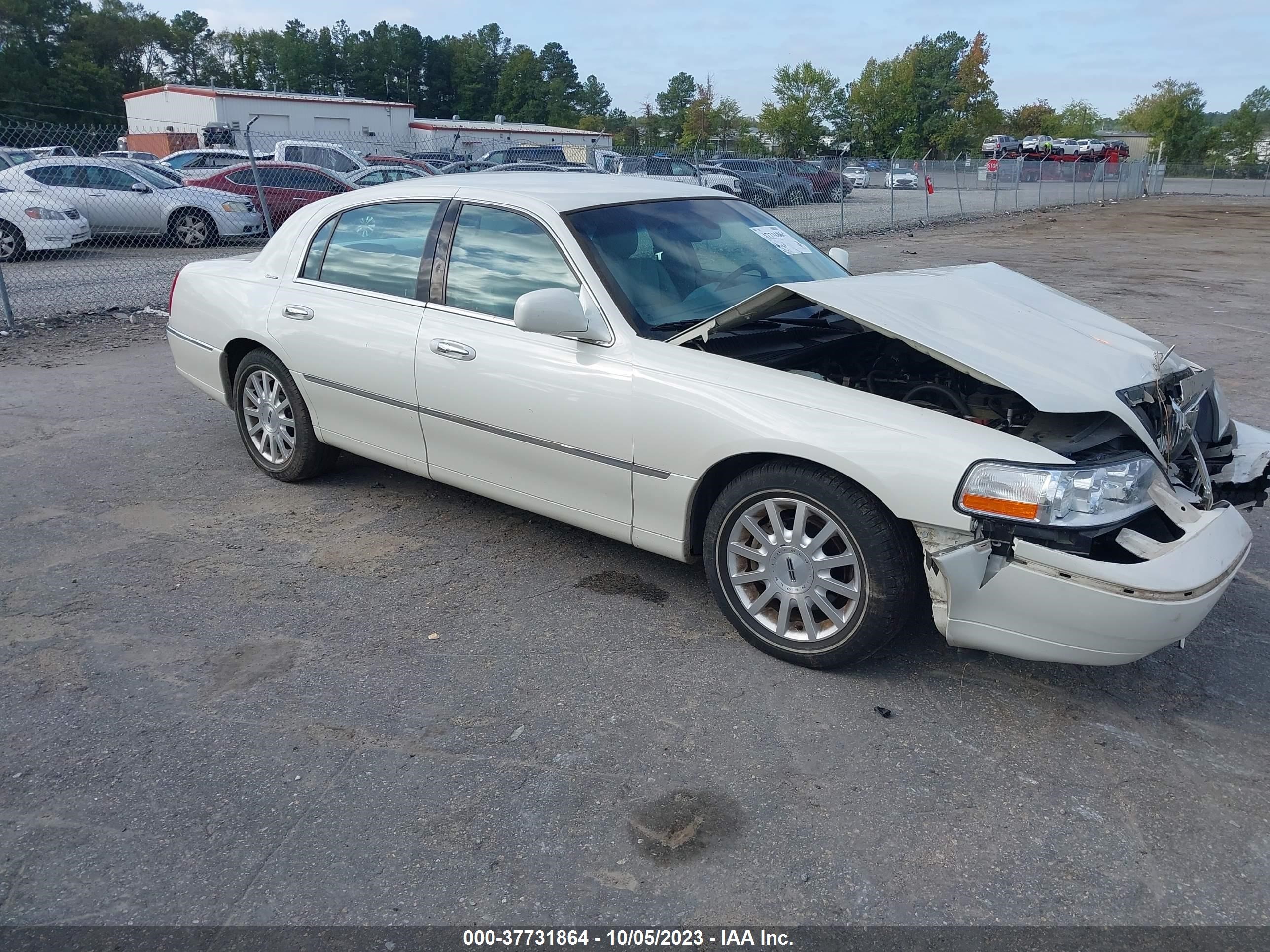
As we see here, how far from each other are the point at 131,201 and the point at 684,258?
46.2 feet

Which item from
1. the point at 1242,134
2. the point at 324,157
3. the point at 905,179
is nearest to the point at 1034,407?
the point at 324,157

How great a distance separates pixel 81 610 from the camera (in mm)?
3920

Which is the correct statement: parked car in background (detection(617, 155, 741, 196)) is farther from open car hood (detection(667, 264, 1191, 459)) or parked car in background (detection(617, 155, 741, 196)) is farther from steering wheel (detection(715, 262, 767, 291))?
open car hood (detection(667, 264, 1191, 459))

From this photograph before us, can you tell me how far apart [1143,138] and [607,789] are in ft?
260

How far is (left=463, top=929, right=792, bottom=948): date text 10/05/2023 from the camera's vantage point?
232 cm

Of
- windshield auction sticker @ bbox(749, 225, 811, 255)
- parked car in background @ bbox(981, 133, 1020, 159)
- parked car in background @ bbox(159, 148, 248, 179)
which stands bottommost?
windshield auction sticker @ bbox(749, 225, 811, 255)

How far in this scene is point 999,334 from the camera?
139 inches

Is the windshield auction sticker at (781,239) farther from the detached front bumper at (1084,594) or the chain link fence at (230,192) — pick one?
the detached front bumper at (1084,594)

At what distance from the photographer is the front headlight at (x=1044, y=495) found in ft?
9.61

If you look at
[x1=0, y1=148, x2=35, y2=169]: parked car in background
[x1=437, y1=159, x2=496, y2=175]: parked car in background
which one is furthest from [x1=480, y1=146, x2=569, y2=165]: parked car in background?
[x1=0, y1=148, x2=35, y2=169]: parked car in background

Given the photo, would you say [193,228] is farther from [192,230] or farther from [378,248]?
[378,248]

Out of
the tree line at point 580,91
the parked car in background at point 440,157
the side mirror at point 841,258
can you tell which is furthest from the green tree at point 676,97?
the side mirror at point 841,258

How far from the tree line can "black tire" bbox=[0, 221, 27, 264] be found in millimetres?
42051

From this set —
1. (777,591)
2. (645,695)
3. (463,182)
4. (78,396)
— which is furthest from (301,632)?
(78,396)
